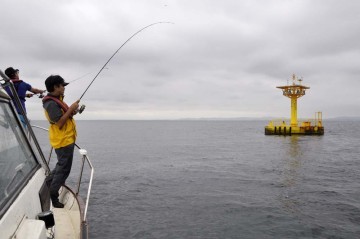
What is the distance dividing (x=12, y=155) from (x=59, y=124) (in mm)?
1988

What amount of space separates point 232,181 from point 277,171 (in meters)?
4.84

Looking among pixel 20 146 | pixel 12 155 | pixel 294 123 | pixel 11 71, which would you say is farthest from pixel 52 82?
pixel 294 123

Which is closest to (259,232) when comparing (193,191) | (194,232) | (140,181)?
(194,232)

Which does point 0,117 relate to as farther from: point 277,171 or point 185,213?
point 277,171

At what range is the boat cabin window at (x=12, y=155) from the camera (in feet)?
8.92

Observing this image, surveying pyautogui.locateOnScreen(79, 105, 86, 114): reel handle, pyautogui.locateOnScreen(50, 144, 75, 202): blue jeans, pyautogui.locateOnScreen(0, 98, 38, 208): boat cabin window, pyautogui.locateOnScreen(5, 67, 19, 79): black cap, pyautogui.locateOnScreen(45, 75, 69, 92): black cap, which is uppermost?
pyautogui.locateOnScreen(5, 67, 19, 79): black cap

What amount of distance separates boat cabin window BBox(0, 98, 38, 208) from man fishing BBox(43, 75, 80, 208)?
149cm

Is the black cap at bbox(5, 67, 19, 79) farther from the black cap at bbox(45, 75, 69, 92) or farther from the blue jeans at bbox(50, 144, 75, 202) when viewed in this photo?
the blue jeans at bbox(50, 144, 75, 202)

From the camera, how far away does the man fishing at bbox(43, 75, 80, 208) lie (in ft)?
16.6

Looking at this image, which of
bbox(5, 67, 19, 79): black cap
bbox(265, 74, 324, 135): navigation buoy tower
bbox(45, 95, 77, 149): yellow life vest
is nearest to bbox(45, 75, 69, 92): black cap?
bbox(45, 95, 77, 149): yellow life vest

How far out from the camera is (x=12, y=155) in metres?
3.14

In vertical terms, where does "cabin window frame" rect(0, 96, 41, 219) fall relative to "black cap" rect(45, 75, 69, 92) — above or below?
below

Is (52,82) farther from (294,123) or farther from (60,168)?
(294,123)

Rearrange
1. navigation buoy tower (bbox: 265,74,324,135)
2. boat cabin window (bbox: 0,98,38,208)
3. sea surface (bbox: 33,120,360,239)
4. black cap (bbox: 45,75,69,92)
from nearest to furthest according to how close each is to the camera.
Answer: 1. boat cabin window (bbox: 0,98,38,208)
2. black cap (bbox: 45,75,69,92)
3. sea surface (bbox: 33,120,360,239)
4. navigation buoy tower (bbox: 265,74,324,135)
